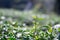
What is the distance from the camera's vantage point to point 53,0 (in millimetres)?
11914

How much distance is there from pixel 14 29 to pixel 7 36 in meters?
0.18

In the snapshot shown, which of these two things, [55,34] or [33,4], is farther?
[33,4]

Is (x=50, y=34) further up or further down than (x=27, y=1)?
further up

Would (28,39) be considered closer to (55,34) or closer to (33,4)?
(55,34)

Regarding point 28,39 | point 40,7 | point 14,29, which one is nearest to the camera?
point 28,39

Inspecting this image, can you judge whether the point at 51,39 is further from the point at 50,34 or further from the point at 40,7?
the point at 40,7

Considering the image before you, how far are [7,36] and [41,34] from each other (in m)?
0.25

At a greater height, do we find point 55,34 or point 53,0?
point 55,34

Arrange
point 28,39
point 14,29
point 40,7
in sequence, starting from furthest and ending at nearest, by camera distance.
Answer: point 40,7 < point 14,29 < point 28,39

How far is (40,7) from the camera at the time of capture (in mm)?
11633

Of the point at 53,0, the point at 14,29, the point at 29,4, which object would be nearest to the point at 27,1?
the point at 29,4

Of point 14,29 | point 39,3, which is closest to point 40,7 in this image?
point 39,3

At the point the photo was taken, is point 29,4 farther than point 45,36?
Yes

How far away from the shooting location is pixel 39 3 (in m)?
11.9
